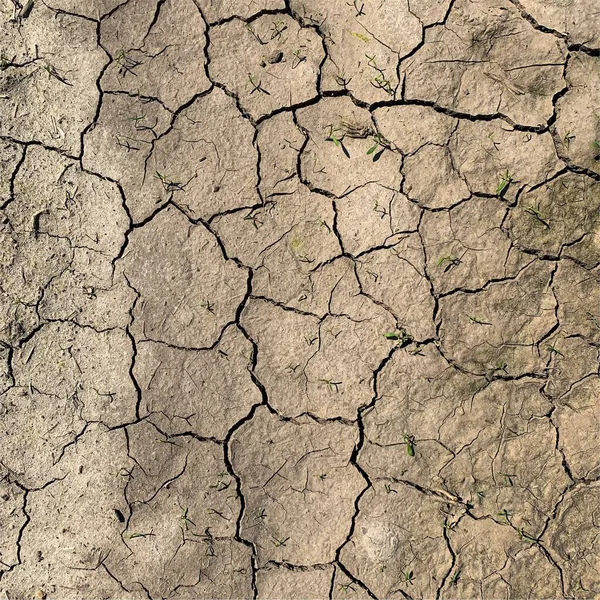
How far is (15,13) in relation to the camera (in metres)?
3.39

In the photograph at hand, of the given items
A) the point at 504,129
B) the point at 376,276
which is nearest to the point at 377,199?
the point at 376,276

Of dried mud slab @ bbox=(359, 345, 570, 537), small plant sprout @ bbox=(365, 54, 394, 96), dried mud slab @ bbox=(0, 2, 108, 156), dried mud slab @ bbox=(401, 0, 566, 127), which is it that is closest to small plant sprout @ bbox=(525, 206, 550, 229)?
dried mud slab @ bbox=(401, 0, 566, 127)

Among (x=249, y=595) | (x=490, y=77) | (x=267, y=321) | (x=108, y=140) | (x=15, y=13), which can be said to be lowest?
(x=249, y=595)

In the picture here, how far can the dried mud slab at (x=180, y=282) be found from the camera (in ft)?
10.6

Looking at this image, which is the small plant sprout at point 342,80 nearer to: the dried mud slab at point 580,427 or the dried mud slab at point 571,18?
the dried mud slab at point 571,18

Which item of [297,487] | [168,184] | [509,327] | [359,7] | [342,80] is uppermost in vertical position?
[359,7]

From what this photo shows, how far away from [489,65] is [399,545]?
2.21m

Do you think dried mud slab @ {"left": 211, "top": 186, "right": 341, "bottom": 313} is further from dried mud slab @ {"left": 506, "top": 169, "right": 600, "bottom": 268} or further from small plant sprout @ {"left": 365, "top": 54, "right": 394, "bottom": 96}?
dried mud slab @ {"left": 506, "top": 169, "right": 600, "bottom": 268}

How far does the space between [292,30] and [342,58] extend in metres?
0.27

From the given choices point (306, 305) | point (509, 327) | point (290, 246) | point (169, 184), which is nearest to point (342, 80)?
point (290, 246)

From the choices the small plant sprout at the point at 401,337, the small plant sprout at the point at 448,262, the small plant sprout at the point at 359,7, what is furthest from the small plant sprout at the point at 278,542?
the small plant sprout at the point at 359,7

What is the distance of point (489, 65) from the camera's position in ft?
10.4

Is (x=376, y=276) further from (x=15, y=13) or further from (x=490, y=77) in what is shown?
(x=15, y=13)

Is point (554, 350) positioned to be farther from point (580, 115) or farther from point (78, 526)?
point (78, 526)
